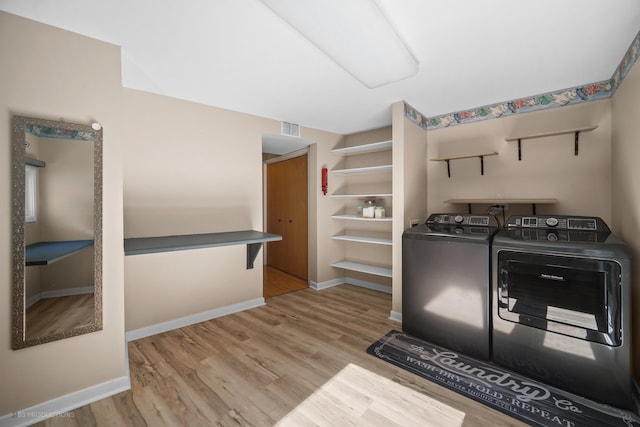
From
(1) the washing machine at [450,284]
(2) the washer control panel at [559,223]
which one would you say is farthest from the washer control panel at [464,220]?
(2) the washer control panel at [559,223]

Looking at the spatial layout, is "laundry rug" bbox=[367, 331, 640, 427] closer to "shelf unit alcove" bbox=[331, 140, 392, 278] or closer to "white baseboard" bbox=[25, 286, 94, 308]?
"shelf unit alcove" bbox=[331, 140, 392, 278]

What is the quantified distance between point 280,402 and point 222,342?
947 millimetres

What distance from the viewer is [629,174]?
5.97 ft

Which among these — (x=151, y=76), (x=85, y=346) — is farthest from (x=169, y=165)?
(x=85, y=346)

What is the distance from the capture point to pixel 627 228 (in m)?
1.85

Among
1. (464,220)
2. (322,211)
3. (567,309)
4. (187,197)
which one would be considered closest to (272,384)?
(187,197)

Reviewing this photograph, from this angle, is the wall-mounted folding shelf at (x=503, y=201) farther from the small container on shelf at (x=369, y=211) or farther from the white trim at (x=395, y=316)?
the white trim at (x=395, y=316)

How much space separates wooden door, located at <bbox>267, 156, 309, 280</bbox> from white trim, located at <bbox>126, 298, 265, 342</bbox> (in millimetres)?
1255

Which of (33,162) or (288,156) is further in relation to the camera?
(288,156)

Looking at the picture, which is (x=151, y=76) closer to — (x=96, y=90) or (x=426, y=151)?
(x=96, y=90)

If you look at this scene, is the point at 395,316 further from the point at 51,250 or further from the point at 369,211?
the point at 51,250

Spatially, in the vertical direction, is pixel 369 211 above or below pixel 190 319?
above

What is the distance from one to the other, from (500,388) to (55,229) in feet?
10.0

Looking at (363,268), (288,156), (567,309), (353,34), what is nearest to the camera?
(353,34)
